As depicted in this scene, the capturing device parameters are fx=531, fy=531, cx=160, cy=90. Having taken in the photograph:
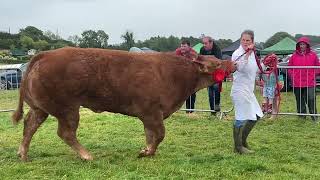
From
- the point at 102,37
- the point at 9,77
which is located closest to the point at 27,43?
the point at 102,37

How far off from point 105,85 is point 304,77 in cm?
663

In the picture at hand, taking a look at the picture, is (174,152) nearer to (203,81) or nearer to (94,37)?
(203,81)

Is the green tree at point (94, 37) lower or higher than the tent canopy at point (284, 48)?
higher

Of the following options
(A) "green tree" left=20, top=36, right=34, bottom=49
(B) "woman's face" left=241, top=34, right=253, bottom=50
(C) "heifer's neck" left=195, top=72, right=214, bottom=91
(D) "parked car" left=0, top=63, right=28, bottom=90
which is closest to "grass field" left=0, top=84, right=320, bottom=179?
(C) "heifer's neck" left=195, top=72, right=214, bottom=91

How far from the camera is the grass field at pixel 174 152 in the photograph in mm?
6410

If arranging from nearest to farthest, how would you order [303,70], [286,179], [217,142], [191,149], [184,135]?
1. [286,179]
2. [191,149]
3. [217,142]
4. [184,135]
5. [303,70]

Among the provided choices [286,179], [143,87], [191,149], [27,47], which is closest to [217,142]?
[191,149]

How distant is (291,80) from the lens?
512 inches

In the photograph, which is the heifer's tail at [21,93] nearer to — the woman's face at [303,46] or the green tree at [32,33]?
the woman's face at [303,46]

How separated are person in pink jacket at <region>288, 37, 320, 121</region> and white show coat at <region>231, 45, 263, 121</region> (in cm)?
492

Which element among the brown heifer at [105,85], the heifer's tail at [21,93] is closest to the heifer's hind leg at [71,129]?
the brown heifer at [105,85]

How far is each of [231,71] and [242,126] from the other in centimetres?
86

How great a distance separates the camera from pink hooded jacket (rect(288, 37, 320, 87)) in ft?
40.3

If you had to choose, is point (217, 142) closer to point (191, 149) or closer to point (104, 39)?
point (191, 149)
